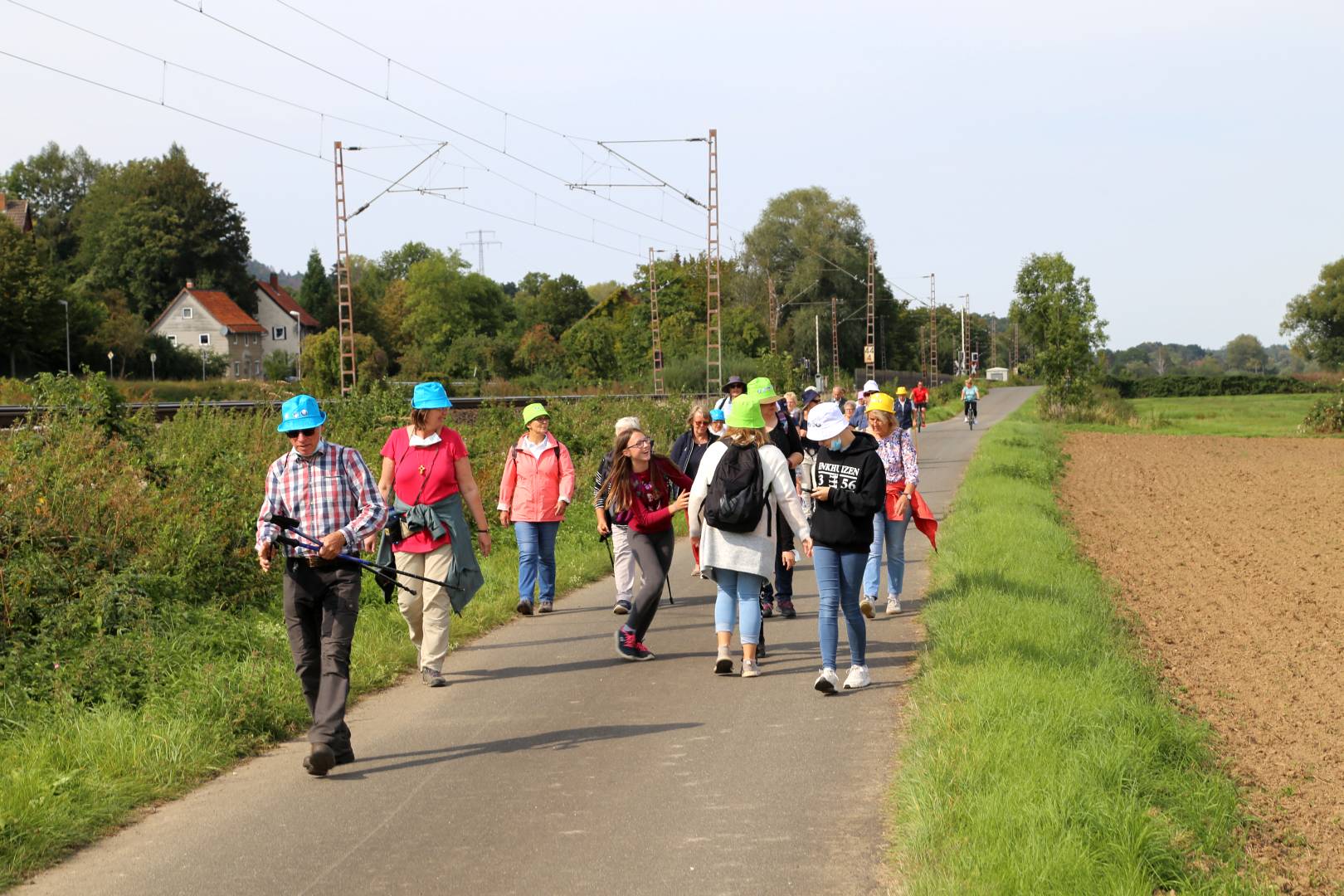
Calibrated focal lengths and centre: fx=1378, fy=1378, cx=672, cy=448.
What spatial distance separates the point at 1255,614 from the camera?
13969 millimetres

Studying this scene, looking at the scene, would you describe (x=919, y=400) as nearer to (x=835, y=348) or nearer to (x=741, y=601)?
(x=741, y=601)

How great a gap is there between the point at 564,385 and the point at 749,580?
47.0m

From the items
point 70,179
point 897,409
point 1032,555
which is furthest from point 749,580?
point 70,179

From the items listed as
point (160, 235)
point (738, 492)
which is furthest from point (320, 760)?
point (160, 235)

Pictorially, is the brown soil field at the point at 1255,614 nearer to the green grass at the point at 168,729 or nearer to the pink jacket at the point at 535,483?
the green grass at the point at 168,729

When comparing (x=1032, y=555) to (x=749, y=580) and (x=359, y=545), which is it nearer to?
(x=749, y=580)

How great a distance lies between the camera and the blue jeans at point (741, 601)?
Result: 9.02m

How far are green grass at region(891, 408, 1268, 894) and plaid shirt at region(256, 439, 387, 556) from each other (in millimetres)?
3061

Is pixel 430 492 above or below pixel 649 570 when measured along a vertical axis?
above

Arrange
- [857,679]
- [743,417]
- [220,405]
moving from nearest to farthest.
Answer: [743,417] → [857,679] → [220,405]

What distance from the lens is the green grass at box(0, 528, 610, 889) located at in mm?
6203

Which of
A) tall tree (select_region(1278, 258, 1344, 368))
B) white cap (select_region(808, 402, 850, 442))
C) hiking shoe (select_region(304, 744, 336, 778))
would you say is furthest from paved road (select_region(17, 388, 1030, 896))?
tall tree (select_region(1278, 258, 1344, 368))

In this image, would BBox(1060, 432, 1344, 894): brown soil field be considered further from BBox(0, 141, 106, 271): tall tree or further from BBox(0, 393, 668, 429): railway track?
BBox(0, 141, 106, 271): tall tree

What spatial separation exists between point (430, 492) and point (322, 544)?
6.96ft
